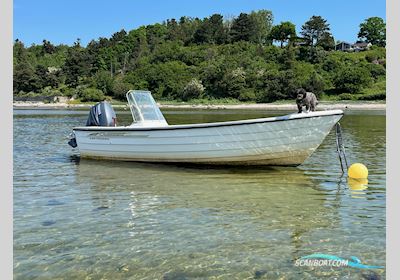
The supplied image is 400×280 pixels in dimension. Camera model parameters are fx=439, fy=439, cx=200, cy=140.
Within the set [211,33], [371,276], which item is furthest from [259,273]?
[211,33]

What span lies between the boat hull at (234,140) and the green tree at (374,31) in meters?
139

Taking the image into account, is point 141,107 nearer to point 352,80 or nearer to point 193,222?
point 193,222

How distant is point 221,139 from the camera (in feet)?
42.5

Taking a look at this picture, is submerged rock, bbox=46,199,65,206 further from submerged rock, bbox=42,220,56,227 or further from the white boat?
the white boat

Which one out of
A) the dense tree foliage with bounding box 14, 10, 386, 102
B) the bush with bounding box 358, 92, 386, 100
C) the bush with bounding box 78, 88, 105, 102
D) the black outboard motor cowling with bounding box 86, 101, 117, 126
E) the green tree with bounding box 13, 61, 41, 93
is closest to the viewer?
the black outboard motor cowling with bounding box 86, 101, 117, 126

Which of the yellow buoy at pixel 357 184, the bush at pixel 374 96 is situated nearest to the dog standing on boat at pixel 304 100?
the yellow buoy at pixel 357 184

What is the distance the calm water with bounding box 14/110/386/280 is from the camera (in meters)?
5.97

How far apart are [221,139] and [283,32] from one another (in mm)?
130081

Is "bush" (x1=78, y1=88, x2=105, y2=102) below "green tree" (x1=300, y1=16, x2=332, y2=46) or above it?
below

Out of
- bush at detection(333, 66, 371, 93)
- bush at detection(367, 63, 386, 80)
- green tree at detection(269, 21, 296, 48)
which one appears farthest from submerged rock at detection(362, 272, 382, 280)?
green tree at detection(269, 21, 296, 48)

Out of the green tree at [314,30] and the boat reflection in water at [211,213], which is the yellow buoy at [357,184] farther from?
the green tree at [314,30]

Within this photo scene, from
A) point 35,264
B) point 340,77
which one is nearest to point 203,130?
point 35,264

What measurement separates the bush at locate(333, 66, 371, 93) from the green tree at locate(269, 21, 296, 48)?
156 feet

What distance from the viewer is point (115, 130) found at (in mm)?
14812
